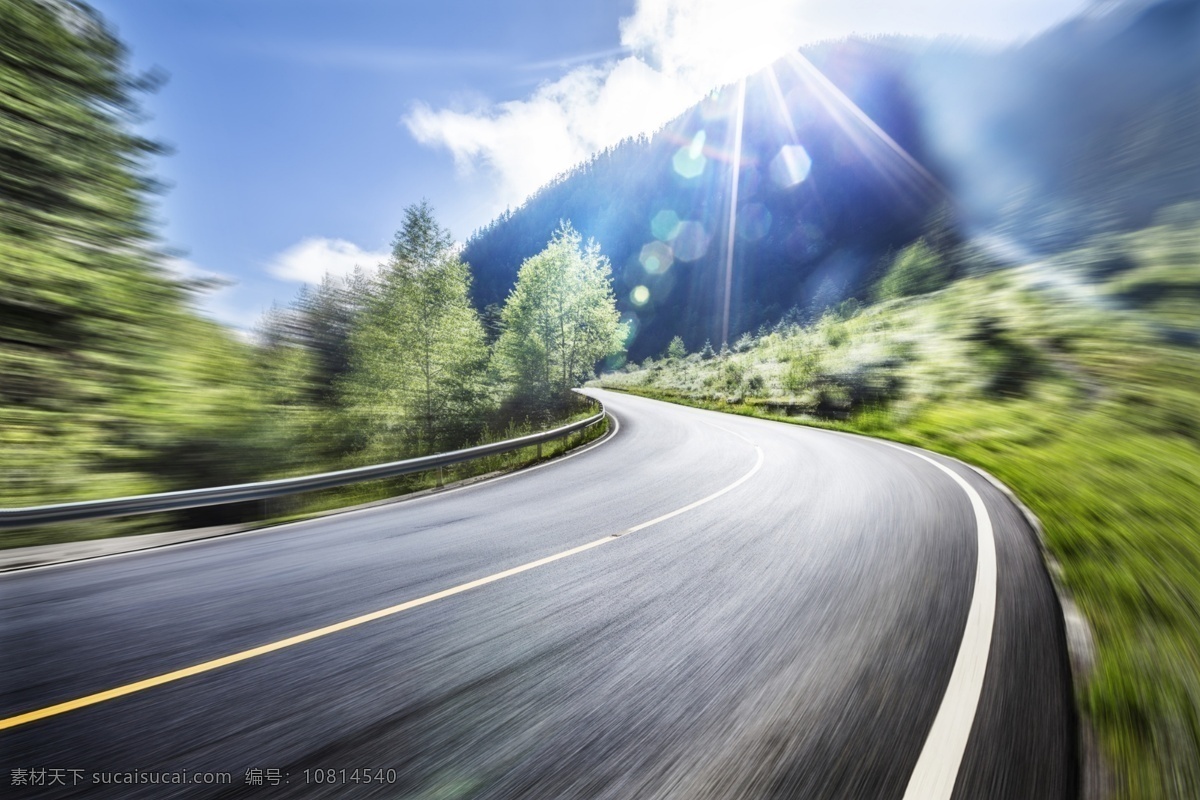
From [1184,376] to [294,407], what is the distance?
1998cm

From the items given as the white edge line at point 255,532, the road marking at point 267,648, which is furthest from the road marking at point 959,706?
the white edge line at point 255,532

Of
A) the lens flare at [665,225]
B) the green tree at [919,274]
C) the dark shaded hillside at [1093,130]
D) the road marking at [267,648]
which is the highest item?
the lens flare at [665,225]

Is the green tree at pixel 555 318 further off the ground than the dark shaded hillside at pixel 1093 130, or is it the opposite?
the dark shaded hillside at pixel 1093 130

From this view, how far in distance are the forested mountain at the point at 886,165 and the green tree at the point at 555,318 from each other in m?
23.5

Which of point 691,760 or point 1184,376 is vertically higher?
point 1184,376

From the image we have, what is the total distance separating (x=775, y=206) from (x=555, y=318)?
438 feet

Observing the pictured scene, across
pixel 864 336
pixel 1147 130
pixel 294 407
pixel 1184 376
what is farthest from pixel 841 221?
pixel 294 407

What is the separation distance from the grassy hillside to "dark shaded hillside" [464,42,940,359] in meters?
78.0

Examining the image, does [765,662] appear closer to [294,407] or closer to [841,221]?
[294,407]

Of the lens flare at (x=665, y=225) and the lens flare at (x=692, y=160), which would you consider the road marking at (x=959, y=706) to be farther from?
the lens flare at (x=692, y=160)

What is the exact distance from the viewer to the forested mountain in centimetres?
2627

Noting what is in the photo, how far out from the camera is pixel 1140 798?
1802 millimetres

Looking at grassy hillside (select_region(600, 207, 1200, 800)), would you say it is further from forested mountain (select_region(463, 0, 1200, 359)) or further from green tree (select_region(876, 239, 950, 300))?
forested mountain (select_region(463, 0, 1200, 359))

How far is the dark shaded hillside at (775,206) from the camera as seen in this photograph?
117688mm
